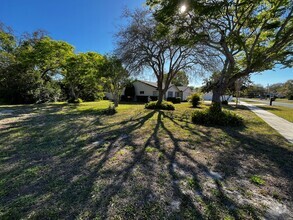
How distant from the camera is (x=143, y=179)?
3.21 metres

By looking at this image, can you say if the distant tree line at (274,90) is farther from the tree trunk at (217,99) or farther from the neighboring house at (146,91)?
the tree trunk at (217,99)

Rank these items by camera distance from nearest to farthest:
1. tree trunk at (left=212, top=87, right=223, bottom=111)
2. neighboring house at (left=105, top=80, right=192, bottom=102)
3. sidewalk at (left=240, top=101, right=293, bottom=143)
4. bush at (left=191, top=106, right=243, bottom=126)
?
1. sidewalk at (left=240, top=101, right=293, bottom=143)
2. bush at (left=191, top=106, right=243, bottom=126)
3. tree trunk at (left=212, top=87, right=223, bottom=111)
4. neighboring house at (left=105, top=80, right=192, bottom=102)

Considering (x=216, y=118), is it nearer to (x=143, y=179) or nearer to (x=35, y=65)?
(x=143, y=179)

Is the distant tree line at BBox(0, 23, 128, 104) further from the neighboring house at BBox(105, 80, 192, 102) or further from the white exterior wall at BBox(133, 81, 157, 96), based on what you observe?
the white exterior wall at BBox(133, 81, 157, 96)

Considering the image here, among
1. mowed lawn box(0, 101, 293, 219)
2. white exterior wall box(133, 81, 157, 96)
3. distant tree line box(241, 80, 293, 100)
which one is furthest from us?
distant tree line box(241, 80, 293, 100)

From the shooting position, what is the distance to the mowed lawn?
239 centimetres

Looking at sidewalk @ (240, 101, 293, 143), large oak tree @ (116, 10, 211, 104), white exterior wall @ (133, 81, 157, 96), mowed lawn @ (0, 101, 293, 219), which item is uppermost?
large oak tree @ (116, 10, 211, 104)

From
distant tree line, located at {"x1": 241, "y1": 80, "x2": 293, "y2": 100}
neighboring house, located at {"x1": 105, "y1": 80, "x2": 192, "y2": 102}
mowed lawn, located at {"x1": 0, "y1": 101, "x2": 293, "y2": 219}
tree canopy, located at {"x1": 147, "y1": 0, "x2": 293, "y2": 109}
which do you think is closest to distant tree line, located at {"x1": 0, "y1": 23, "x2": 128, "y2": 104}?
tree canopy, located at {"x1": 147, "y1": 0, "x2": 293, "y2": 109}

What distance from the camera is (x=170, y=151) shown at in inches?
186

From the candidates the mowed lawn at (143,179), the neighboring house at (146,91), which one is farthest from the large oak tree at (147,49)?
the neighboring house at (146,91)

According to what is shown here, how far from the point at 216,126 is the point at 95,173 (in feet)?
22.6

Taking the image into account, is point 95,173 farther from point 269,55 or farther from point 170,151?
point 269,55

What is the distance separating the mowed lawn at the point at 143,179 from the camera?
2389mm

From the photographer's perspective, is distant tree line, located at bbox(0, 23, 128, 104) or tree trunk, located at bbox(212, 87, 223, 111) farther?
distant tree line, located at bbox(0, 23, 128, 104)
